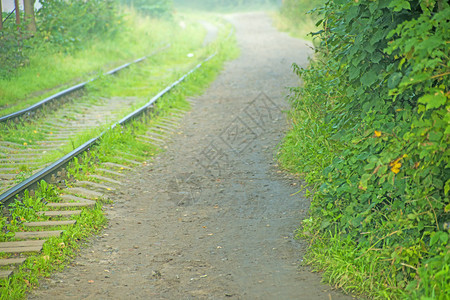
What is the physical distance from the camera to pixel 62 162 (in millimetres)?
6965

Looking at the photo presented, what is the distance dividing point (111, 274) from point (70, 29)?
16.3 m

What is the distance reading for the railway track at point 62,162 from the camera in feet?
17.2

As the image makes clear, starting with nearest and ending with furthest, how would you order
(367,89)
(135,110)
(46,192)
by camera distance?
(367,89), (46,192), (135,110)

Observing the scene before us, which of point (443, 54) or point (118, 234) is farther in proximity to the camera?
point (118, 234)

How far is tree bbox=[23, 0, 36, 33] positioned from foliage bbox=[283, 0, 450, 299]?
1377 cm

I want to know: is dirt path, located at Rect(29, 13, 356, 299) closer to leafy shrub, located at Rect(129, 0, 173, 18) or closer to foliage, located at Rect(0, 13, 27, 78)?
foliage, located at Rect(0, 13, 27, 78)

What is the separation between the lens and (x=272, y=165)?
295 inches

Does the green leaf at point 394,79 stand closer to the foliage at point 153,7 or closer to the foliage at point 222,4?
the foliage at point 153,7

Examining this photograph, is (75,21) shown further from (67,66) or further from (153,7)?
(153,7)

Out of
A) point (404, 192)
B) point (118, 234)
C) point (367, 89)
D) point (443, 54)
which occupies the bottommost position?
point (118, 234)

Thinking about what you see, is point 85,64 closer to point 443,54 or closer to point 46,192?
point 46,192

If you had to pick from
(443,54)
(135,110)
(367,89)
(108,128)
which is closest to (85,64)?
(135,110)

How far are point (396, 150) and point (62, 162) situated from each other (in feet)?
15.4

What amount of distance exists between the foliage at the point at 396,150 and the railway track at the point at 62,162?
2.84 meters
